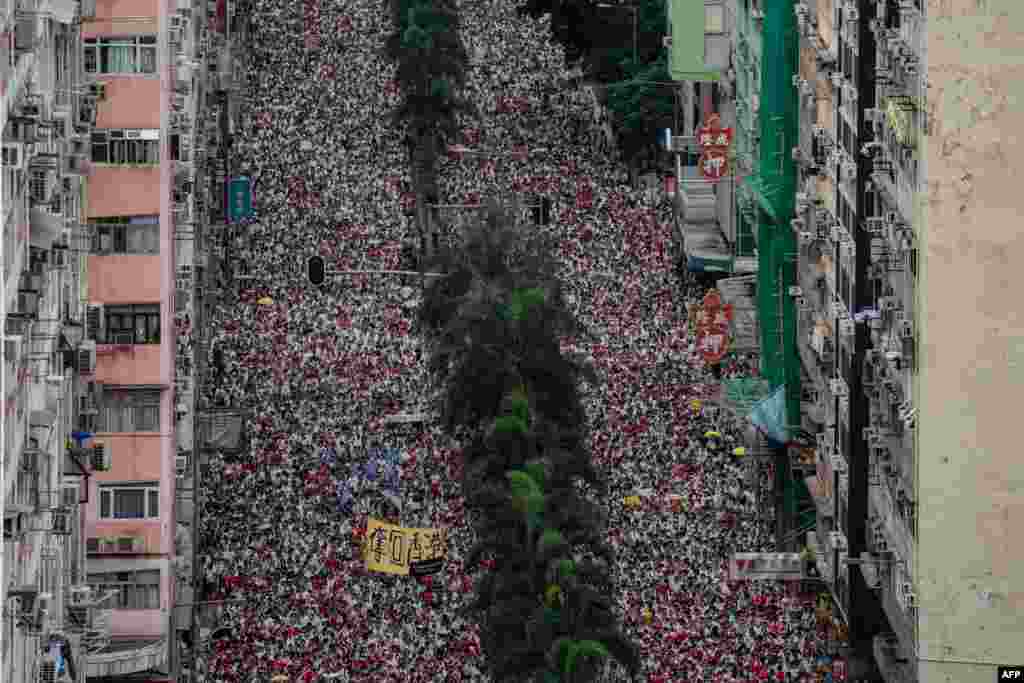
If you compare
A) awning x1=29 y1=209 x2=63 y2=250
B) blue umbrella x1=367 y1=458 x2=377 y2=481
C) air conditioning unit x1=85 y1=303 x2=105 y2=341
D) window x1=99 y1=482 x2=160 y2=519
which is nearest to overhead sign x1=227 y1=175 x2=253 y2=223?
blue umbrella x1=367 y1=458 x2=377 y2=481

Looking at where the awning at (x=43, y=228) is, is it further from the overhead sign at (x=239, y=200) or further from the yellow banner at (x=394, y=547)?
the overhead sign at (x=239, y=200)

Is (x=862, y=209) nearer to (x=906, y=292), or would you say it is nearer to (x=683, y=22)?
(x=906, y=292)

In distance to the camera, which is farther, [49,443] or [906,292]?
[906,292]

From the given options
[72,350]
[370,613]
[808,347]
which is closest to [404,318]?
[808,347]

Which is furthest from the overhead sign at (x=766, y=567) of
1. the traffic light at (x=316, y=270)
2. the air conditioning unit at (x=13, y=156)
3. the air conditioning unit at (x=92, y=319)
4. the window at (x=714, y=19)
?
the window at (x=714, y=19)

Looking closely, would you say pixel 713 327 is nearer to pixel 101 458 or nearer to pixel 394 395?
pixel 394 395

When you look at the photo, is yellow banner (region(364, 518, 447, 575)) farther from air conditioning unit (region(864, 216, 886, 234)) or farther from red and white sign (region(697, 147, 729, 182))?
red and white sign (region(697, 147, 729, 182))
